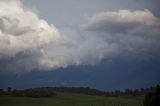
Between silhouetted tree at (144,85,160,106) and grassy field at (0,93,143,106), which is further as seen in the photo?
grassy field at (0,93,143,106)

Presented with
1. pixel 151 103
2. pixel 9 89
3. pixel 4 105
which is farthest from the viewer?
pixel 9 89

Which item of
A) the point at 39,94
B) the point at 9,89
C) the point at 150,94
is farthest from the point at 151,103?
the point at 9,89

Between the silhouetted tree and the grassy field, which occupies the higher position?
the grassy field

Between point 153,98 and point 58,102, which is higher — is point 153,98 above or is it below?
below

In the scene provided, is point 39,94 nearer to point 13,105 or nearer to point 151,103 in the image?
point 13,105

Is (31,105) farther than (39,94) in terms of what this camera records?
No

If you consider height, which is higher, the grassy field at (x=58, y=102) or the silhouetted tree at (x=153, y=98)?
the grassy field at (x=58, y=102)

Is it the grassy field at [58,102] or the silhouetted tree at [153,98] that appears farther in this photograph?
the grassy field at [58,102]

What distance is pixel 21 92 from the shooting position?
170875 millimetres

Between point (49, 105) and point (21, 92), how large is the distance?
57.5 meters

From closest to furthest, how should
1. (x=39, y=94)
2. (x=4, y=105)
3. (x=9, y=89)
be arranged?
(x=4, y=105) → (x=39, y=94) → (x=9, y=89)

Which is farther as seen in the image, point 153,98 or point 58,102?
point 58,102

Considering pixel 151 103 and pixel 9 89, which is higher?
pixel 9 89

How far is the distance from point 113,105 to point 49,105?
21.3m
